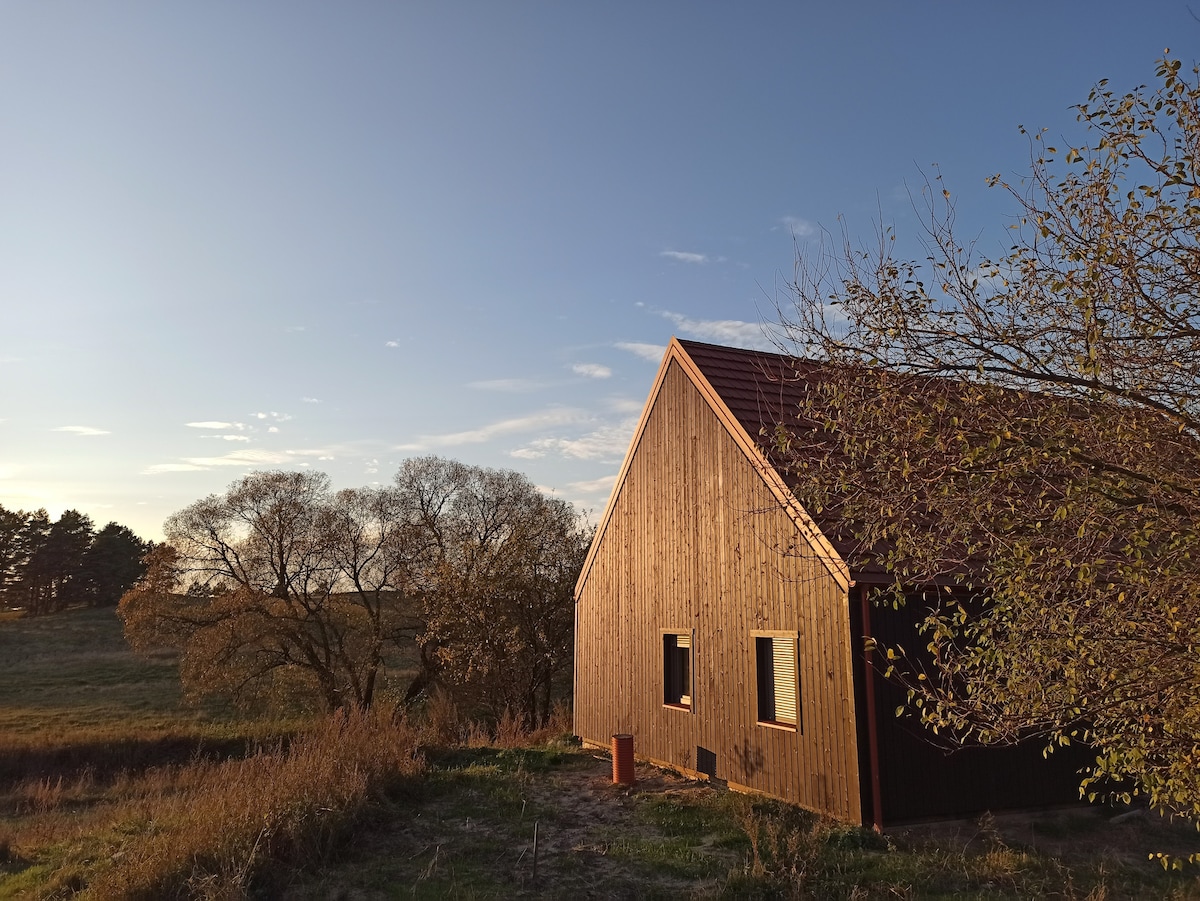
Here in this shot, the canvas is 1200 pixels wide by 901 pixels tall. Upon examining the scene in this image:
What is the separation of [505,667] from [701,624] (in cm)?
1360

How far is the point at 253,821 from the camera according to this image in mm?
9891

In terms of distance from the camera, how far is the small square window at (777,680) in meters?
11.6

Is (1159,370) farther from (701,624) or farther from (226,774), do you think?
(226,774)

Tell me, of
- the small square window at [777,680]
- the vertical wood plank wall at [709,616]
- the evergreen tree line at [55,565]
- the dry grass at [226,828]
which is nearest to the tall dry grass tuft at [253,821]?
the dry grass at [226,828]

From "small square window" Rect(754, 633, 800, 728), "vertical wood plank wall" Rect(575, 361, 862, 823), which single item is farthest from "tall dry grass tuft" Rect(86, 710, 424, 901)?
"small square window" Rect(754, 633, 800, 728)

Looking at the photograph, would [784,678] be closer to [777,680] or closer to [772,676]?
[777,680]

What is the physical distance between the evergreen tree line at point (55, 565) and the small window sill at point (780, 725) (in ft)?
199

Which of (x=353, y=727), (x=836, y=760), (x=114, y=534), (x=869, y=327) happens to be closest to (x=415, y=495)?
(x=353, y=727)

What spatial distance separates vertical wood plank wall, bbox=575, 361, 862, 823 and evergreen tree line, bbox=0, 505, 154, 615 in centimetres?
5527

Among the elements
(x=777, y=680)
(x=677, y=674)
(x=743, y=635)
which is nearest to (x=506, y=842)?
(x=777, y=680)

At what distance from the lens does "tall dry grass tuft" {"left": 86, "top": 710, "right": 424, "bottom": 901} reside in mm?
8711

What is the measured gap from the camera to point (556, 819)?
1159cm

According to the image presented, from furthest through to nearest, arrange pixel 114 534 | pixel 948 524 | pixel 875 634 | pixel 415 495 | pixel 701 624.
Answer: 1. pixel 114 534
2. pixel 415 495
3. pixel 701 624
4. pixel 875 634
5. pixel 948 524

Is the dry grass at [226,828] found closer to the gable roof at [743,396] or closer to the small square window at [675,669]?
the small square window at [675,669]
